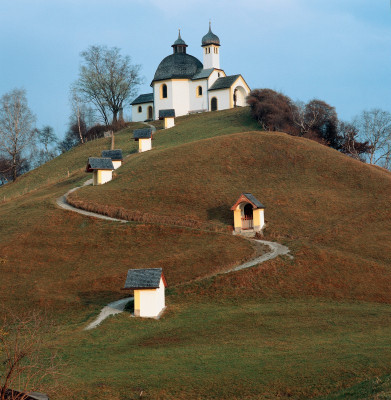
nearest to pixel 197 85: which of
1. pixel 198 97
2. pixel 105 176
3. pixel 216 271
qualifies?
pixel 198 97

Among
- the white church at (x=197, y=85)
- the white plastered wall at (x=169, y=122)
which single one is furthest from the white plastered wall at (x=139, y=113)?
the white plastered wall at (x=169, y=122)

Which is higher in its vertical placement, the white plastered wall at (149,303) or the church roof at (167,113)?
the church roof at (167,113)

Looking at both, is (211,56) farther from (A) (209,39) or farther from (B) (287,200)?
(B) (287,200)

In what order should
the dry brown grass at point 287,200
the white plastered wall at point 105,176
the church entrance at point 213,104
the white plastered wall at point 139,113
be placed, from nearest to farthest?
the dry brown grass at point 287,200 < the white plastered wall at point 105,176 < the church entrance at point 213,104 < the white plastered wall at point 139,113

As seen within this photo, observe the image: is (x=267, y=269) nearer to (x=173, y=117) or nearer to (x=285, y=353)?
(x=285, y=353)

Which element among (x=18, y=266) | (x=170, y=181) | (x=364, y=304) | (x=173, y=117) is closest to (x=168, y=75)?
(x=173, y=117)

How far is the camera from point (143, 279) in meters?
34.7

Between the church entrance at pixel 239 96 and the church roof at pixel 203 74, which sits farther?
the church entrance at pixel 239 96

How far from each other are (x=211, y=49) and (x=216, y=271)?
69.8 m

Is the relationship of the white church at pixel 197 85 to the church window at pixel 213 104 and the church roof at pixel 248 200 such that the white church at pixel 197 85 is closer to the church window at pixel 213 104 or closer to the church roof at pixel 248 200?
the church window at pixel 213 104

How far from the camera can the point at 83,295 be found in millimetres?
38844

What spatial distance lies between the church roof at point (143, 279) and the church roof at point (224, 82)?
70.6 meters

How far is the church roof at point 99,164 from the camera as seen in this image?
215 ft

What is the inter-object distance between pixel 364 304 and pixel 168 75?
247 feet
